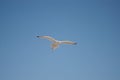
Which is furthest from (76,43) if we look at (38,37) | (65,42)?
(38,37)

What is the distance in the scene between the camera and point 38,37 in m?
38.7

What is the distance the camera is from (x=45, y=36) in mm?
38562

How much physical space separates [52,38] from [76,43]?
2162 mm

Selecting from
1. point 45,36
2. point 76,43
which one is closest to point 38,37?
point 45,36

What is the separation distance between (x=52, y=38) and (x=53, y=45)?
4.87 feet

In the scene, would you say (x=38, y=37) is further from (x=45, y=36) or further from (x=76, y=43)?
(x=76, y=43)

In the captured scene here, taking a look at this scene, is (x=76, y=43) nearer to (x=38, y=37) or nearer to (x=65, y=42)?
(x=65, y=42)

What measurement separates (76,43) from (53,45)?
2.66 meters

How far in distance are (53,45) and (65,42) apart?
191 cm

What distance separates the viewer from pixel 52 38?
39062 millimetres

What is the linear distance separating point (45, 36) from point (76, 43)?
2750 millimetres

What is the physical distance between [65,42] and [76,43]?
38.1 inches
